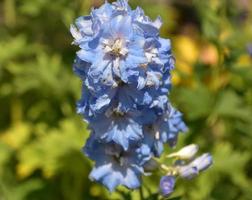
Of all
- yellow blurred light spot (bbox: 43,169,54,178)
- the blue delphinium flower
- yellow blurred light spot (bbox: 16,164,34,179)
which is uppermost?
yellow blurred light spot (bbox: 16,164,34,179)

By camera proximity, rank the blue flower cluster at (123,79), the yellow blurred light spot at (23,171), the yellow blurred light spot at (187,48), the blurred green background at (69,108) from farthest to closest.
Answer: the yellow blurred light spot at (187,48), the yellow blurred light spot at (23,171), the blurred green background at (69,108), the blue flower cluster at (123,79)

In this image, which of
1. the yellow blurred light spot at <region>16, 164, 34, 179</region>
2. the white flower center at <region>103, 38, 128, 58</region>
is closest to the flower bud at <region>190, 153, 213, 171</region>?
the white flower center at <region>103, 38, 128, 58</region>

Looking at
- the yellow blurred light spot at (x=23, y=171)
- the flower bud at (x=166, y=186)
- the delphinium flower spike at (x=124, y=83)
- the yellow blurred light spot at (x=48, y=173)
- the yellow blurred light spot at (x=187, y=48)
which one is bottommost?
the flower bud at (x=166, y=186)

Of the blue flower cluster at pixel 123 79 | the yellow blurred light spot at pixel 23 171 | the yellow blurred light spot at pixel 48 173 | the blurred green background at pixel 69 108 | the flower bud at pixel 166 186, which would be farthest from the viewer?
the yellow blurred light spot at pixel 23 171

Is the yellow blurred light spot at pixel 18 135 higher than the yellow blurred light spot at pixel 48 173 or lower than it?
higher

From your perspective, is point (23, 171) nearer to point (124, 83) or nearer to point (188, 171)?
point (188, 171)

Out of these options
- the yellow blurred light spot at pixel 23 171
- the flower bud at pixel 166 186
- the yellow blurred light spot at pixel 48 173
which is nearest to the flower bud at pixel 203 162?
the flower bud at pixel 166 186

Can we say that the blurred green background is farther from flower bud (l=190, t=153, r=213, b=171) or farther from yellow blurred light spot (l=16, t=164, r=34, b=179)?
flower bud (l=190, t=153, r=213, b=171)

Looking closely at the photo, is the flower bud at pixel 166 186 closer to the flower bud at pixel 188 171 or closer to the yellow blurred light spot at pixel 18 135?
the flower bud at pixel 188 171
